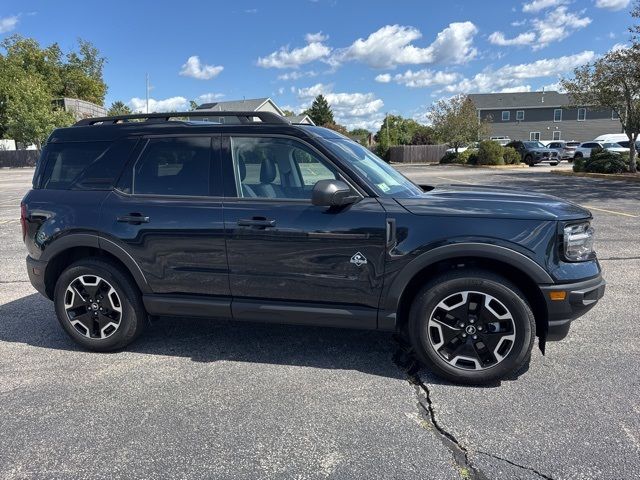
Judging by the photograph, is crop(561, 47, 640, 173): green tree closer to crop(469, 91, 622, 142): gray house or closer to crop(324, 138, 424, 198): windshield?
crop(324, 138, 424, 198): windshield

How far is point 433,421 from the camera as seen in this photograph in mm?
3068

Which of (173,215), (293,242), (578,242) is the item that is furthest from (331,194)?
(578,242)

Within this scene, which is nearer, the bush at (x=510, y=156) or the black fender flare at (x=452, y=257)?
the black fender flare at (x=452, y=257)

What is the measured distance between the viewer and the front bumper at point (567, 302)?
10.8ft

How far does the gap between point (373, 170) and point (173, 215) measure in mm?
1611

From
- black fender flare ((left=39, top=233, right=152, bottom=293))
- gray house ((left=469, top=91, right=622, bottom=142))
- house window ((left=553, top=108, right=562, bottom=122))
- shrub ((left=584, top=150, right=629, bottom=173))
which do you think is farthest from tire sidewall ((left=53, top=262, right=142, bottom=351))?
house window ((left=553, top=108, right=562, bottom=122))

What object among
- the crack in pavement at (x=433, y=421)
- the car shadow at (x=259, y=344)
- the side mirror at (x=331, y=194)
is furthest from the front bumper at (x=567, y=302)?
the side mirror at (x=331, y=194)

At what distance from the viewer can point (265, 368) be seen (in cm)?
382

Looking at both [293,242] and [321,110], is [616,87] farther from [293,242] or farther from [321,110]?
[321,110]

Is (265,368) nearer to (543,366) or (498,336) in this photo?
(498,336)

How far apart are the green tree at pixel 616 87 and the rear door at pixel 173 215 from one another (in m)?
19.3

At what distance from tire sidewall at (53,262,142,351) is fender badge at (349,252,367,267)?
1837mm

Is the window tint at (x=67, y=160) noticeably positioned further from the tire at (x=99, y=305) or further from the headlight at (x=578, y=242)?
the headlight at (x=578, y=242)

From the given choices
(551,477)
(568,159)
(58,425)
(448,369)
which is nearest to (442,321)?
(448,369)
